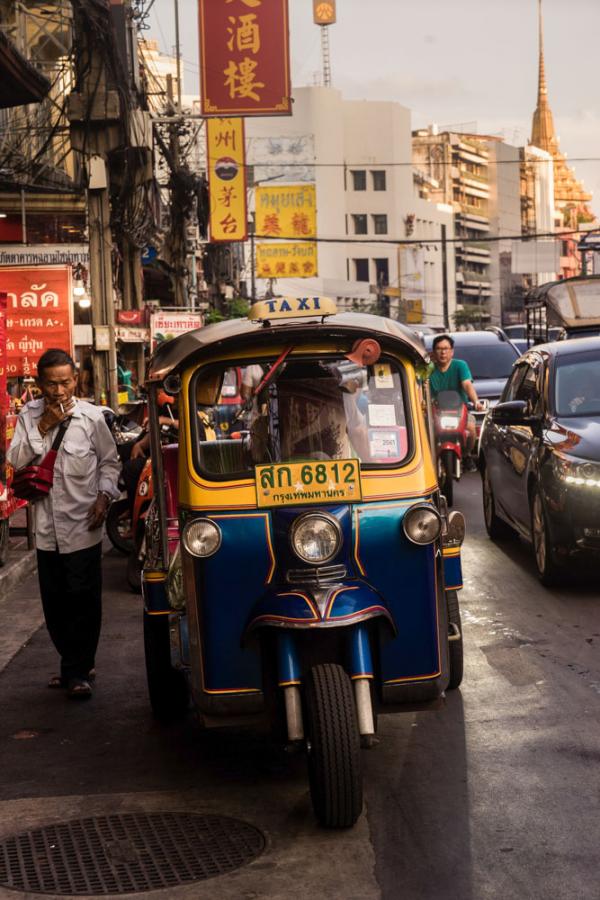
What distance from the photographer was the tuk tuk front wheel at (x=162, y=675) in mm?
7207

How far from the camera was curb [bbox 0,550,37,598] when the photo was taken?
11547 mm

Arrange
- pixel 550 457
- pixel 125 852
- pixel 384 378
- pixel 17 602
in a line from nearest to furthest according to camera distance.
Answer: pixel 125 852, pixel 384 378, pixel 550 457, pixel 17 602

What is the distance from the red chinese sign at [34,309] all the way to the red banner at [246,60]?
10.3m

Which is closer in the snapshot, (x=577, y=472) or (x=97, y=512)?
(x=97, y=512)

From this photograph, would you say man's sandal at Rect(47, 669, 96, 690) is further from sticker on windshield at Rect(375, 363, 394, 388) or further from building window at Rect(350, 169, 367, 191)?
building window at Rect(350, 169, 367, 191)

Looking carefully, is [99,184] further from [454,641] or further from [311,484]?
[311,484]

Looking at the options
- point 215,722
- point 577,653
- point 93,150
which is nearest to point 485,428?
point 577,653

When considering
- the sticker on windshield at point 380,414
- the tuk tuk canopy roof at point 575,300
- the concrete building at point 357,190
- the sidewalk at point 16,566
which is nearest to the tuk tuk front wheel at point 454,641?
the sticker on windshield at point 380,414

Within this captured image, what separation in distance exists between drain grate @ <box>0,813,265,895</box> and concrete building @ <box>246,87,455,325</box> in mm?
108573

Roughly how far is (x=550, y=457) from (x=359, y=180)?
122 metres

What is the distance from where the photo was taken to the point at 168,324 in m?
32.8

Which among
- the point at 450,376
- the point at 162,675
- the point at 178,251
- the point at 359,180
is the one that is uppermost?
the point at 359,180

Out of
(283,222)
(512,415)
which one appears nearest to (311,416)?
(512,415)

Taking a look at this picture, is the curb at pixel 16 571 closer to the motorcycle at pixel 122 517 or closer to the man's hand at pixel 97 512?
the motorcycle at pixel 122 517
